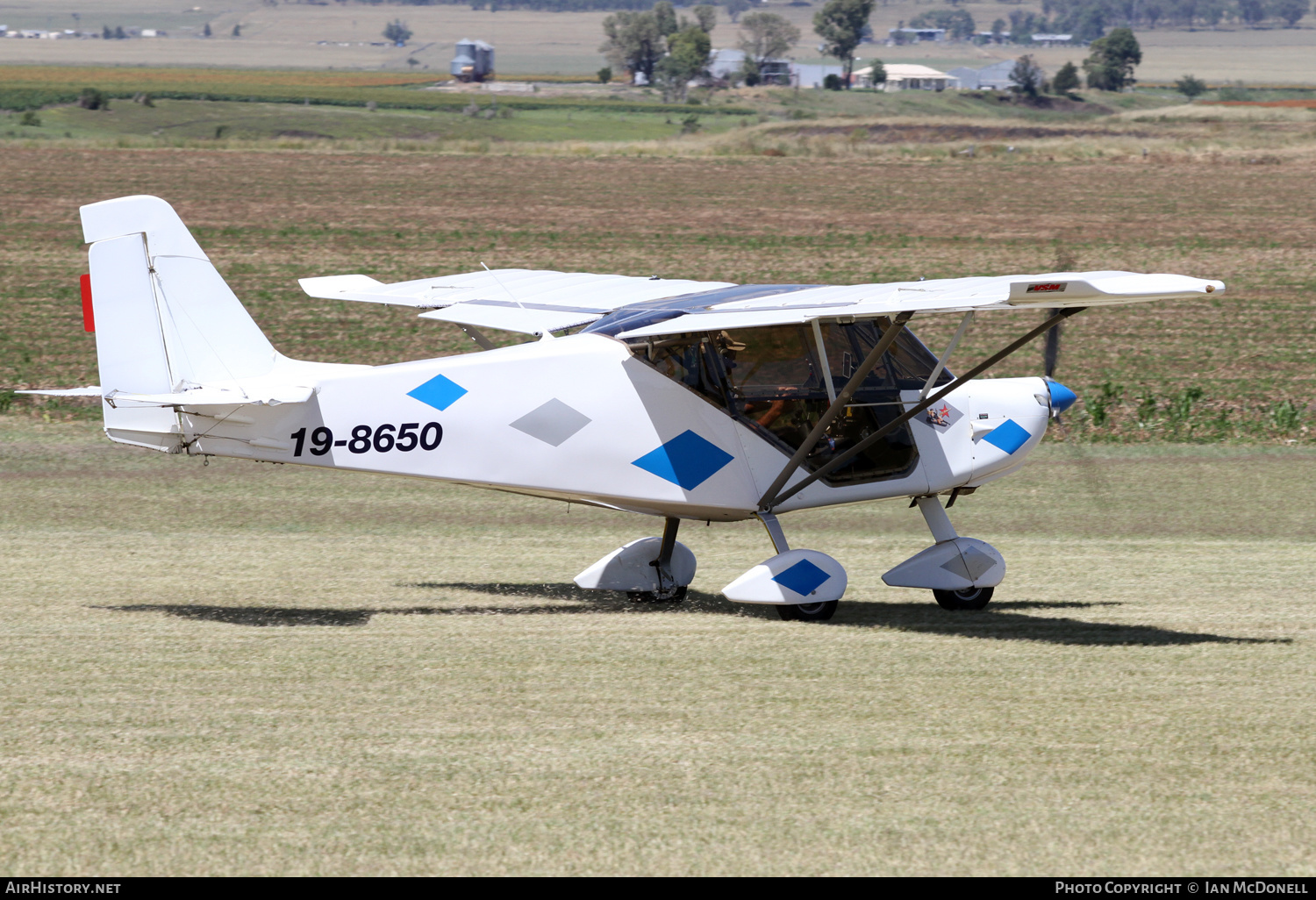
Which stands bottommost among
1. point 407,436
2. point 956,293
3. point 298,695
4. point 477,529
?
point 477,529

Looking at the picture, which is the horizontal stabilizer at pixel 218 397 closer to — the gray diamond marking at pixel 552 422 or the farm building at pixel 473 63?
the gray diamond marking at pixel 552 422

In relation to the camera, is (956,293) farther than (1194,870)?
Yes

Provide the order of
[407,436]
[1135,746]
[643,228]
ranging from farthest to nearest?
[643,228] < [407,436] < [1135,746]

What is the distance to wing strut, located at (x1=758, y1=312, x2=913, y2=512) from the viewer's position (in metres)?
8.46

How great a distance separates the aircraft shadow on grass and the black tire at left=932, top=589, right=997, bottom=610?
3.0 inches

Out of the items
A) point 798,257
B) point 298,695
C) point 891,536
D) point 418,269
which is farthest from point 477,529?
point 798,257

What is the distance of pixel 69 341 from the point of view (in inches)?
923

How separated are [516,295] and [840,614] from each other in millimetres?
3623

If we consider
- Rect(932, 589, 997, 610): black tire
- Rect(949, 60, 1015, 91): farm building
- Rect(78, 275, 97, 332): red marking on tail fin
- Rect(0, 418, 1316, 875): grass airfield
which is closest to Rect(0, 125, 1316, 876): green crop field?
Rect(0, 418, 1316, 875): grass airfield

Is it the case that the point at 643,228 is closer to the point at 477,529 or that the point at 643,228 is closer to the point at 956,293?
the point at 477,529

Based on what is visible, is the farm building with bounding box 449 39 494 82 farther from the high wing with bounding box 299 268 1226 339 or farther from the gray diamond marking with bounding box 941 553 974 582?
the gray diamond marking with bounding box 941 553 974 582

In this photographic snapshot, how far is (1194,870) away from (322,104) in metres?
116

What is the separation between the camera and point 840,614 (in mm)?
9594

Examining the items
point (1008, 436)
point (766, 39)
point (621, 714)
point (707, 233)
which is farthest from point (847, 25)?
point (621, 714)
